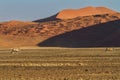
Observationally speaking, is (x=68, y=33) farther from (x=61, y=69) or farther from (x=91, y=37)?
(x=61, y=69)

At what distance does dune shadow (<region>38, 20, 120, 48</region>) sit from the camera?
371ft

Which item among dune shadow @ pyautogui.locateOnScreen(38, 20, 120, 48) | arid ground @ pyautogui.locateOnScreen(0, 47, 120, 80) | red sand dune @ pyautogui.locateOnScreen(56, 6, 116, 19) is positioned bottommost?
dune shadow @ pyautogui.locateOnScreen(38, 20, 120, 48)

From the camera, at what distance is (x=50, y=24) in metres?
134

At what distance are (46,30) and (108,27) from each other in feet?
45.7

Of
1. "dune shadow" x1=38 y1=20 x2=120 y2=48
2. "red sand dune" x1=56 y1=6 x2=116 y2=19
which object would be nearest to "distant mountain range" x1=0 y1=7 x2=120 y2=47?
"dune shadow" x1=38 y1=20 x2=120 y2=48

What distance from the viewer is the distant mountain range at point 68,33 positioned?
115500 mm

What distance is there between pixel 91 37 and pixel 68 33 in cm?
613

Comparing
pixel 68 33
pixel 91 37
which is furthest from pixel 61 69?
pixel 68 33

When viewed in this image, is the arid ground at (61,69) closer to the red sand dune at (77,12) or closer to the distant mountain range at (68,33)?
the distant mountain range at (68,33)

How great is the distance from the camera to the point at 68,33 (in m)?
125

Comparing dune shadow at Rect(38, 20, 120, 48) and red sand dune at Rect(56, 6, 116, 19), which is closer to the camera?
dune shadow at Rect(38, 20, 120, 48)

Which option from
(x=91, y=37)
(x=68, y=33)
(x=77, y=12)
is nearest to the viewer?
(x=91, y=37)

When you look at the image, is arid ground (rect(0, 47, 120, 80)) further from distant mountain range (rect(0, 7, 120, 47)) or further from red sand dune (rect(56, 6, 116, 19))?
red sand dune (rect(56, 6, 116, 19))

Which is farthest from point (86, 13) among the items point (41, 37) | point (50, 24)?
point (41, 37)
